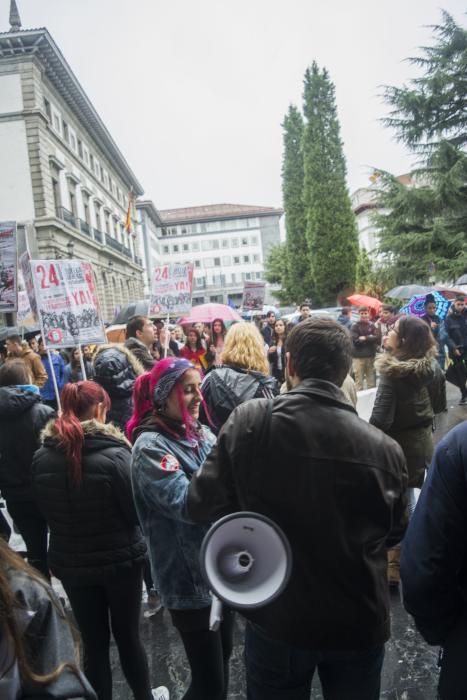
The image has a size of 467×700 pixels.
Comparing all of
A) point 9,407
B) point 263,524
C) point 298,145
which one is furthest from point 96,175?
point 263,524

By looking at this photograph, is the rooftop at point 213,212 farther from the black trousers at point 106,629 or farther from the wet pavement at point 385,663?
the black trousers at point 106,629

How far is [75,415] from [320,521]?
1492mm

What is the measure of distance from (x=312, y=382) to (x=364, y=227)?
68339 millimetres

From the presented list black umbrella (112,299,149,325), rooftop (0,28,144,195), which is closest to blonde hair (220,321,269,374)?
black umbrella (112,299,149,325)

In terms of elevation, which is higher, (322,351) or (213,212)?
(213,212)

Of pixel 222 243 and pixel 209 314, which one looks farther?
pixel 222 243

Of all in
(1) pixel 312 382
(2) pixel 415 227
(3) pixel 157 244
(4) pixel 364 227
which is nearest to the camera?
(1) pixel 312 382

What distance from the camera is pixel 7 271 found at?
6.13m

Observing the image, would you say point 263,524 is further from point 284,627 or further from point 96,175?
point 96,175

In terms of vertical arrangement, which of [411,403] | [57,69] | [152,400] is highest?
[57,69]

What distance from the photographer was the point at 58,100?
29609mm

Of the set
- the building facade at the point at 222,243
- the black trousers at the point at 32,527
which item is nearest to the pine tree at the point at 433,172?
the black trousers at the point at 32,527

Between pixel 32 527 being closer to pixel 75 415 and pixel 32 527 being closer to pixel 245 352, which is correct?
pixel 75 415

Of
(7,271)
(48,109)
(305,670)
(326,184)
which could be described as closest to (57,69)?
(48,109)
